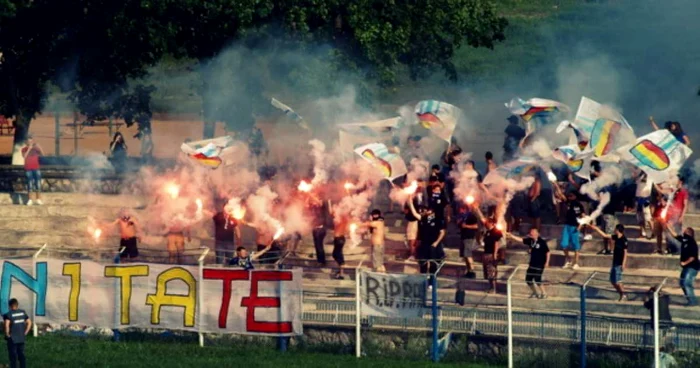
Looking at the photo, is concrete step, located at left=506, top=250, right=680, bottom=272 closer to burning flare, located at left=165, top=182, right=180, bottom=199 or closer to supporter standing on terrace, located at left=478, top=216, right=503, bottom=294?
supporter standing on terrace, located at left=478, top=216, right=503, bottom=294

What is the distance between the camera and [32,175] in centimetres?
3941

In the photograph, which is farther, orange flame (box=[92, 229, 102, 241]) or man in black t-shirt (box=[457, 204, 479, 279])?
→ orange flame (box=[92, 229, 102, 241])

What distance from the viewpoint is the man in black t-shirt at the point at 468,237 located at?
3032cm

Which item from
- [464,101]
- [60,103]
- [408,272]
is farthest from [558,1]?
[408,272]

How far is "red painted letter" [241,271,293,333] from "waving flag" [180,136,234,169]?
6.32 metres

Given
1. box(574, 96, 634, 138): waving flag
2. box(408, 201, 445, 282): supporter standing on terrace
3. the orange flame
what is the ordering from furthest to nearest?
the orange flame
box(408, 201, 445, 282): supporter standing on terrace
box(574, 96, 634, 138): waving flag

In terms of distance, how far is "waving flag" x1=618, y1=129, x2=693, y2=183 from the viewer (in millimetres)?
29031

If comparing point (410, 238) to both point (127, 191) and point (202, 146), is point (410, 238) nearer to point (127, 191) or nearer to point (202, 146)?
point (202, 146)

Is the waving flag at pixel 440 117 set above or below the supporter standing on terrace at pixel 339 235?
above

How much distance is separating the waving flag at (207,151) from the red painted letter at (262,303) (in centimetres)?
632

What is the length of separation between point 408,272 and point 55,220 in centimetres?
1163

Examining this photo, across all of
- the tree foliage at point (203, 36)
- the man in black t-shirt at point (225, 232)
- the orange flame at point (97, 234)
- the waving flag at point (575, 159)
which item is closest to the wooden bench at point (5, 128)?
the tree foliage at point (203, 36)

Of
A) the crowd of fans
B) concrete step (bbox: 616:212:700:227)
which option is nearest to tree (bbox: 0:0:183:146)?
the crowd of fans

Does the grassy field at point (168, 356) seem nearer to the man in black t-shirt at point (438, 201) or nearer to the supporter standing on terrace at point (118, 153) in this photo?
the man in black t-shirt at point (438, 201)
